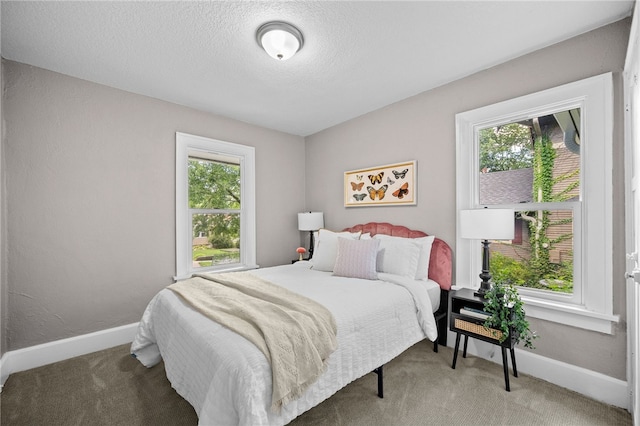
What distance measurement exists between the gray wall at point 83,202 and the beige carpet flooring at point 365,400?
0.57 m

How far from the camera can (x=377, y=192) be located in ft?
11.4

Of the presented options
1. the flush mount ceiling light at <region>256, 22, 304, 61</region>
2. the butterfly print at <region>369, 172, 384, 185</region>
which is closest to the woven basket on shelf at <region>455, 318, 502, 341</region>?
the butterfly print at <region>369, 172, 384, 185</region>

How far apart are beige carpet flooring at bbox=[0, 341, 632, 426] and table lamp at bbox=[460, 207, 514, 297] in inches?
28.4

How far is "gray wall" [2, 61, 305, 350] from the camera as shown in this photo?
2.40m

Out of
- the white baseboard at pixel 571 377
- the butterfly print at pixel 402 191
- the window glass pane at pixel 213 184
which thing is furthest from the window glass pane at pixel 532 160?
the window glass pane at pixel 213 184

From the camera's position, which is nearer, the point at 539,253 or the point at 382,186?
the point at 539,253

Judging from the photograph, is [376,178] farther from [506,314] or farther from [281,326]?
[281,326]

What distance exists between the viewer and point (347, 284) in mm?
2400

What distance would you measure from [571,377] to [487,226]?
3.98ft

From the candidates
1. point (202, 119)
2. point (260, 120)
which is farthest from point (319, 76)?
point (202, 119)

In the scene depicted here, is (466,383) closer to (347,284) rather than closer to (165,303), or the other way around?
(347,284)

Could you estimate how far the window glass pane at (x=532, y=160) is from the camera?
7.36 feet

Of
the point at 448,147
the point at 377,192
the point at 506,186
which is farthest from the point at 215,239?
the point at 506,186

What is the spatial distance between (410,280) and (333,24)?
6.73ft
